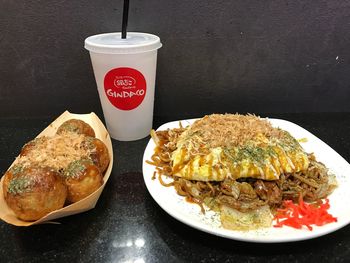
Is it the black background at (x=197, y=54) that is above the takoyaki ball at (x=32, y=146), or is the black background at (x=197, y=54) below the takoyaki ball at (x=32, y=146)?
above

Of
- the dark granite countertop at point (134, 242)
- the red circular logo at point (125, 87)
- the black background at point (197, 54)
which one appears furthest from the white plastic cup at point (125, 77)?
the dark granite countertop at point (134, 242)

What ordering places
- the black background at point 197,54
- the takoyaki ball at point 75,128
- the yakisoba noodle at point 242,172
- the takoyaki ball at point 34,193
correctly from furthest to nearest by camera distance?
the black background at point 197,54 < the takoyaki ball at point 75,128 < the yakisoba noodle at point 242,172 < the takoyaki ball at point 34,193

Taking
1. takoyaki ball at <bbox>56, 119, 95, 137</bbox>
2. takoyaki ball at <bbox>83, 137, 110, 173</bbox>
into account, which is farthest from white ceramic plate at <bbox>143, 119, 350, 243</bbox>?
takoyaki ball at <bbox>56, 119, 95, 137</bbox>

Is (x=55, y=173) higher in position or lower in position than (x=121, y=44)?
lower

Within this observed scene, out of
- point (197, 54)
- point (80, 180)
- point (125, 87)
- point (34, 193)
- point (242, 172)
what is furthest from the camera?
point (197, 54)

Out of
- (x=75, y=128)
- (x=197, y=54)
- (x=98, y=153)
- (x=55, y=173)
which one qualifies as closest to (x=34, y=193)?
(x=55, y=173)

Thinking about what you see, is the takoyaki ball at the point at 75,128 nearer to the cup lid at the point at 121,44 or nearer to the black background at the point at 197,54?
the cup lid at the point at 121,44

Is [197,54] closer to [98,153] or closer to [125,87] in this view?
[125,87]
